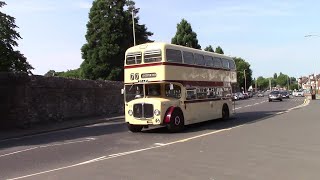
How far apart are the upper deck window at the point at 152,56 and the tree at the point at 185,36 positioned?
150 ft

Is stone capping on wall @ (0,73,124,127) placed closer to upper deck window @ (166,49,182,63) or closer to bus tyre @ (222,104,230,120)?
upper deck window @ (166,49,182,63)

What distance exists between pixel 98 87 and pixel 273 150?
26704 mm

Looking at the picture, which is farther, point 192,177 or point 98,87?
point 98,87

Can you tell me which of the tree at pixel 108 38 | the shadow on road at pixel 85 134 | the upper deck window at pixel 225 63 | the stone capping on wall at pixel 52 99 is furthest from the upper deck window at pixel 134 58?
the tree at pixel 108 38

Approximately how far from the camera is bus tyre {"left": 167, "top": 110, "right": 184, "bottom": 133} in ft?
66.1

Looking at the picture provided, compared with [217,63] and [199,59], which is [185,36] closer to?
[217,63]

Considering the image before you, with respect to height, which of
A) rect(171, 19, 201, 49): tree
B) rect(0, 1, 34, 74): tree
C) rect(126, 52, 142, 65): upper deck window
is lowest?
rect(126, 52, 142, 65): upper deck window

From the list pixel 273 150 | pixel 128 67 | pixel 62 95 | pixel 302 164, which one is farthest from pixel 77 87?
pixel 302 164

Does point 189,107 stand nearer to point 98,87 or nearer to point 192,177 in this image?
point 192,177

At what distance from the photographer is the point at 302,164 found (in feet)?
36.3

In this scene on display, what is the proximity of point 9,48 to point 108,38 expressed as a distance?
20235 mm

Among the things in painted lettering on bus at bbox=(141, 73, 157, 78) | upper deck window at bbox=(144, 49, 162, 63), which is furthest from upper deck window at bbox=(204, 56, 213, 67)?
painted lettering on bus at bbox=(141, 73, 157, 78)

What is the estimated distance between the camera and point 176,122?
20516 millimetres

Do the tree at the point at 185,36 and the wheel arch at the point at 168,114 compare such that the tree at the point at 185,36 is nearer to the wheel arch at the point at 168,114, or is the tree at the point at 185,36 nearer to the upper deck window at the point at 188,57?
the upper deck window at the point at 188,57
